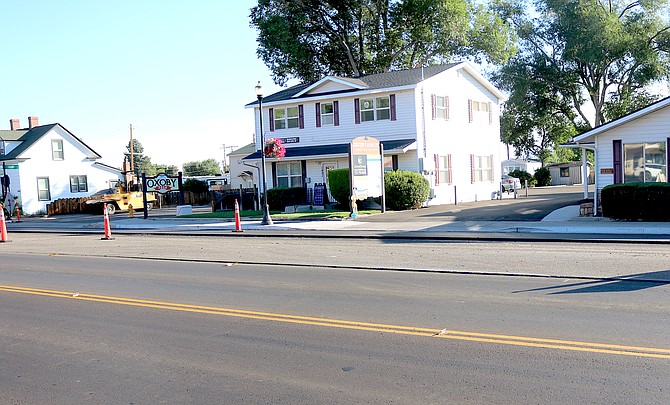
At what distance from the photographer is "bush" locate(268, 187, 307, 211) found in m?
32.3

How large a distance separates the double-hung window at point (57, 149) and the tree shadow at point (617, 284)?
4648 cm

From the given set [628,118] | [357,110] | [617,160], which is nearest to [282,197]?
[357,110]

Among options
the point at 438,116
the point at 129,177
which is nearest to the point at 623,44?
the point at 438,116

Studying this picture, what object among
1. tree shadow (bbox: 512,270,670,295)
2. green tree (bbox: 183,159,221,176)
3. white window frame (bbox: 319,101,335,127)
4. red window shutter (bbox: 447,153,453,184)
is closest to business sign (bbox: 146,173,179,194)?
white window frame (bbox: 319,101,335,127)

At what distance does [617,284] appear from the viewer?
375 inches

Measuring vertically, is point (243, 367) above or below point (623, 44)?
below

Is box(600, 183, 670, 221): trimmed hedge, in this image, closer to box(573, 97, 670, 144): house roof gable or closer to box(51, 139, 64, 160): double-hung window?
box(573, 97, 670, 144): house roof gable

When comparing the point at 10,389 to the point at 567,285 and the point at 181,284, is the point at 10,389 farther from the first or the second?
the point at 567,285

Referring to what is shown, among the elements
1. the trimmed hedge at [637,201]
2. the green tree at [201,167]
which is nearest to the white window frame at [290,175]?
the trimmed hedge at [637,201]

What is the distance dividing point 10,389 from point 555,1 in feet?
160

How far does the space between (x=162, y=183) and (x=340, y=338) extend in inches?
1038

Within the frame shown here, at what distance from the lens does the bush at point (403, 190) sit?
1127 inches

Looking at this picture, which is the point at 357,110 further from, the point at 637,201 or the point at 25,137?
the point at 25,137

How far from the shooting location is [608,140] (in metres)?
22.2
